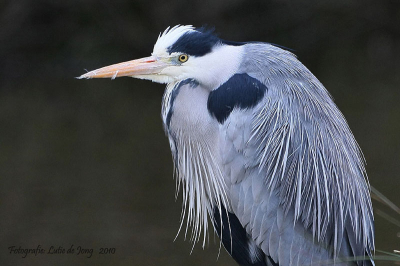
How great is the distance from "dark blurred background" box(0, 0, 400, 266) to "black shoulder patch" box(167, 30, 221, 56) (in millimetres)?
2213

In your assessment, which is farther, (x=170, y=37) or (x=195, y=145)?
(x=195, y=145)

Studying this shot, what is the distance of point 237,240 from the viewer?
10.00 feet

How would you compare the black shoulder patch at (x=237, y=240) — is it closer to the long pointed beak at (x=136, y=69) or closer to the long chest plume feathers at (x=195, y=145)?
the long chest plume feathers at (x=195, y=145)

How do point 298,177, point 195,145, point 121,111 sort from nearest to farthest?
point 298,177 → point 195,145 → point 121,111

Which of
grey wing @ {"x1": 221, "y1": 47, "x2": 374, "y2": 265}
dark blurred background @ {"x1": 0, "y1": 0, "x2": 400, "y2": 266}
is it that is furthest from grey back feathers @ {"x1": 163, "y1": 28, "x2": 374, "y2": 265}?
dark blurred background @ {"x1": 0, "y1": 0, "x2": 400, "y2": 266}

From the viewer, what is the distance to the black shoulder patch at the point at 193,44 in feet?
9.07

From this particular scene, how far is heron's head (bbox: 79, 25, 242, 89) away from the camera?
2.77 metres

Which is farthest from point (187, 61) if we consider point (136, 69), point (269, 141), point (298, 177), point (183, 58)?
point (298, 177)

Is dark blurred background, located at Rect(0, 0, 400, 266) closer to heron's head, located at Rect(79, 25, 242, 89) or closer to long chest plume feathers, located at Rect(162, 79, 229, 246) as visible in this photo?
long chest plume feathers, located at Rect(162, 79, 229, 246)

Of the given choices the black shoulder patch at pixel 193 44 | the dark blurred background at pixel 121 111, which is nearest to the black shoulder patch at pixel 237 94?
the black shoulder patch at pixel 193 44

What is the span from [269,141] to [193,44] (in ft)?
1.82

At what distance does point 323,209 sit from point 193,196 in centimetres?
72

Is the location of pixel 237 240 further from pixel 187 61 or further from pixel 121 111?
pixel 121 111

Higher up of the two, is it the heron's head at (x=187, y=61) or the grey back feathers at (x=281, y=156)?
the heron's head at (x=187, y=61)
